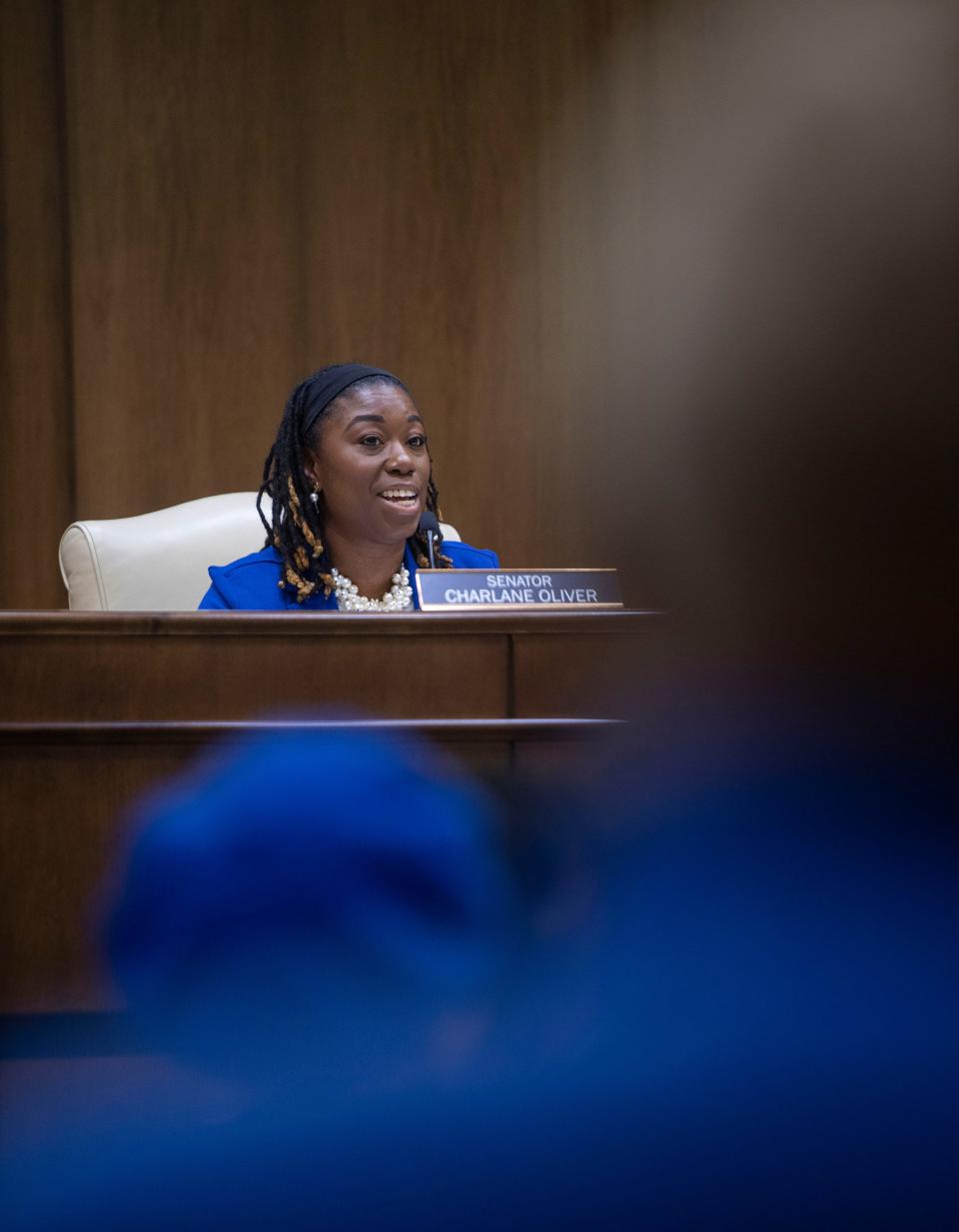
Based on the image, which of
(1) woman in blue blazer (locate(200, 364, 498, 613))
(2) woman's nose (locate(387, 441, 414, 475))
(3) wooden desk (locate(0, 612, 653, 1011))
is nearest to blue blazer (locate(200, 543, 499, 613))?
(1) woman in blue blazer (locate(200, 364, 498, 613))

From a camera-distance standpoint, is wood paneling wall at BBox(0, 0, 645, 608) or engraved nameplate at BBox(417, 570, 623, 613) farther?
wood paneling wall at BBox(0, 0, 645, 608)

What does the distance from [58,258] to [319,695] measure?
7.22 feet

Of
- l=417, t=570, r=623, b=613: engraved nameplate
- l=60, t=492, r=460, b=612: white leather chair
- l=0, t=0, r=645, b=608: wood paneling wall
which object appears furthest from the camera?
l=0, t=0, r=645, b=608: wood paneling wall

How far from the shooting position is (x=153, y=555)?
197 cm

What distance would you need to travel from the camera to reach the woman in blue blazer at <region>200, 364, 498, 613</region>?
171 cm

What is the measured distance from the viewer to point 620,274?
0.25 m

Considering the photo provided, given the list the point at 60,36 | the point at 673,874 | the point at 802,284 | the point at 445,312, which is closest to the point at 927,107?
the point at 802,284

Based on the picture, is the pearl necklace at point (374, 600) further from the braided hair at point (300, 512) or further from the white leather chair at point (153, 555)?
the white leather chair at point (153, 555)

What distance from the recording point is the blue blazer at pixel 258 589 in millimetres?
1575

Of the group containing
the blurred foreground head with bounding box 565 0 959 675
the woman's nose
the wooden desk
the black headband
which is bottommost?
the wooden desk

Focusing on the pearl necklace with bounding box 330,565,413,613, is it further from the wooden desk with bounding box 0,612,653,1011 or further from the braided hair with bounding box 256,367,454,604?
the wooden desk with bounding box 0,612,653,1011

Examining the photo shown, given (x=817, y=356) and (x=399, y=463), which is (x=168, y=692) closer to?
(x=817, y=356)

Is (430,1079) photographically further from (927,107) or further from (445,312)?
(445,312)

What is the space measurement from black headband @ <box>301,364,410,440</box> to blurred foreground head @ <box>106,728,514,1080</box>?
1491mm
